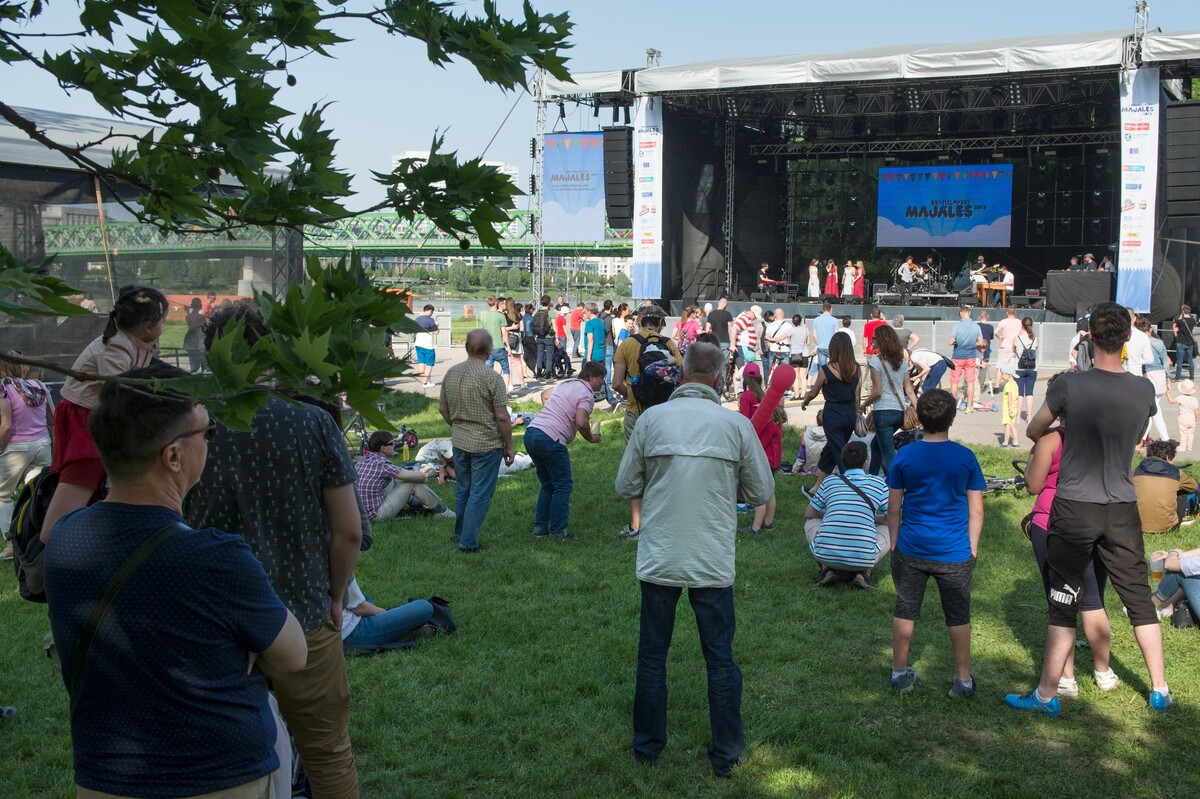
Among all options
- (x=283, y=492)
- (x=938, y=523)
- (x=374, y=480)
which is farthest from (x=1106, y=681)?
(x=374, y=480)

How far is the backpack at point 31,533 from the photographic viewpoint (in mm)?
3328

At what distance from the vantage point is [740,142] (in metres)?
28.4

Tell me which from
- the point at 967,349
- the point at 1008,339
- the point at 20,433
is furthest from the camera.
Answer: the point at 967,349

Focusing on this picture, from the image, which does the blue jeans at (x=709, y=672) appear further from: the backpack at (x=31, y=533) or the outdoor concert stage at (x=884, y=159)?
the outdoor concert stage at (x=884, y=159)

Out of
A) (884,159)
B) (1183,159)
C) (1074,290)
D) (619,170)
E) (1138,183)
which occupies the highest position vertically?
(884,159)

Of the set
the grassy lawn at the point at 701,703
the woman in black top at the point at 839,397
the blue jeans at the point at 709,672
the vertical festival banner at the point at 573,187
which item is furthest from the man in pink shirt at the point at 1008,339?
the vertical festival banner at the point at 573,187

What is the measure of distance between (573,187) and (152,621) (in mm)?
25451

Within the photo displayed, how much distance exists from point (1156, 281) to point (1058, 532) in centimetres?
1874

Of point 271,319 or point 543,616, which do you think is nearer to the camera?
point 271,319

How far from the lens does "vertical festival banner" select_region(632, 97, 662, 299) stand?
24906 millimetres

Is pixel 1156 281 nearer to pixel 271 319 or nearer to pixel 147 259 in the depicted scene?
pixel 147 259

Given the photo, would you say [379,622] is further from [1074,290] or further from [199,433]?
[1074,290]

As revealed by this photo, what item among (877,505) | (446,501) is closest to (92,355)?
(877,505)

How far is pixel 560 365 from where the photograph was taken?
21203 millimetres
